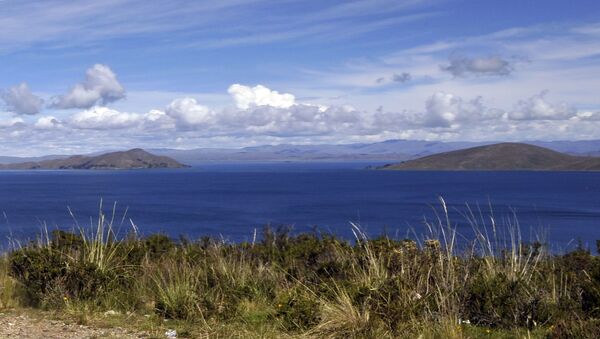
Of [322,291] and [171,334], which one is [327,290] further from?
[171,334]

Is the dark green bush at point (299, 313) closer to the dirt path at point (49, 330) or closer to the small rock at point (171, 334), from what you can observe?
the small rock at point (171, 334)

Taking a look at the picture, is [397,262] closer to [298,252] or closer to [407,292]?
[407,292]

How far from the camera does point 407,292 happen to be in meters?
7.80

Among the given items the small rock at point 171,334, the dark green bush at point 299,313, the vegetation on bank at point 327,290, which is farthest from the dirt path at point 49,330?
the dark green bush at point 299,313

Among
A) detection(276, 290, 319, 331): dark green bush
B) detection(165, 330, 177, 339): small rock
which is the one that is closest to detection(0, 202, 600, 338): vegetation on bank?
detection(276, 290, 319, 331): dark green bush

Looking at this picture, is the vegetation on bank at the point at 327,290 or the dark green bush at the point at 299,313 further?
the dark green bush at the point at 299,313

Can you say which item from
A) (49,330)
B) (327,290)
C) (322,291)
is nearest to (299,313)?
(327,290)

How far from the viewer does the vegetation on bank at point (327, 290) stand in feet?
24.9

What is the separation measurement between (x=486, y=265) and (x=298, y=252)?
3.34 m

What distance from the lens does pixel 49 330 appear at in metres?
7.91

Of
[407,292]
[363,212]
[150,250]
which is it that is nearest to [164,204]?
[363,212]

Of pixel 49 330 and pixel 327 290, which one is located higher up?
pixel 327 290

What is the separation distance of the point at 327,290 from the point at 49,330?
3389 mm

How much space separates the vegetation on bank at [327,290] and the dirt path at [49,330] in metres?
0.43
